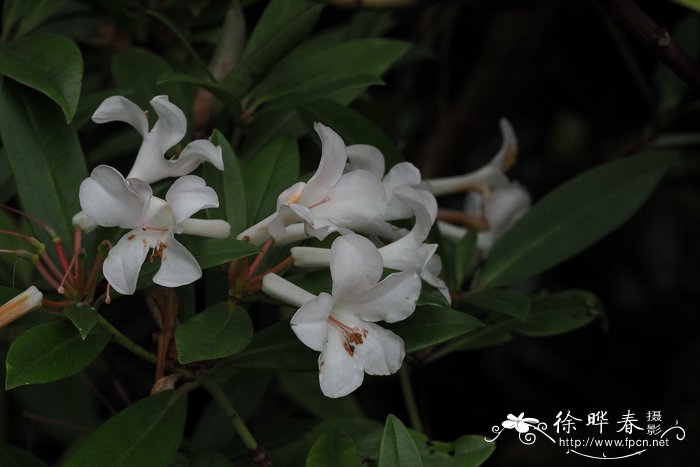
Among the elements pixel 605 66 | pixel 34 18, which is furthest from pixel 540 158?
pixel 34 18

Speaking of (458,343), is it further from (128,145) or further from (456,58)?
(456,58)

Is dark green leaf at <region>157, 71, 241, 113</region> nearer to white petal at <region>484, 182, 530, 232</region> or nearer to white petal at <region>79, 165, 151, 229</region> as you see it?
white petal at <region>79, 165, 151, 229</region>

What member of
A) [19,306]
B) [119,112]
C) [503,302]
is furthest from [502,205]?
[19,306]

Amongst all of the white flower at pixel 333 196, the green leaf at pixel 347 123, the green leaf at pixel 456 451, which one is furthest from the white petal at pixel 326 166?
the green leaf at pixel 456 451

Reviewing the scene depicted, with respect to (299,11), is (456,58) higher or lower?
lower

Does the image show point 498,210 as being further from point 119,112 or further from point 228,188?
point 119,112

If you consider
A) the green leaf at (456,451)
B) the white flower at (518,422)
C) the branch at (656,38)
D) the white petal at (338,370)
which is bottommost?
the white flower at (518,422)

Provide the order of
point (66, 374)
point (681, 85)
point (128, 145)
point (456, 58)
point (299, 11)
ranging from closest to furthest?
point (66, 374), point (299, 11), point (128, 145), point (681, 85), point (456, 58)

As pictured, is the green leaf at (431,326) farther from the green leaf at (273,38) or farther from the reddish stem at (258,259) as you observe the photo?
the green leaf at (273,38)
